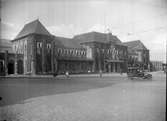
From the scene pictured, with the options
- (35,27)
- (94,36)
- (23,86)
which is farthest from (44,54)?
(94,36)

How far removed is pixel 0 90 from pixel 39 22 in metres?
1.18

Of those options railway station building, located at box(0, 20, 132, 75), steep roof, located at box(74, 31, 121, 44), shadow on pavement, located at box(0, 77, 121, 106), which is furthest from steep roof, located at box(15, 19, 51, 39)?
shadow on pavement, located at box(0, 77, 121, 106)

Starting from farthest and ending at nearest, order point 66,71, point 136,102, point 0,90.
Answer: point 66,71 < point 136,102 < point 0,90

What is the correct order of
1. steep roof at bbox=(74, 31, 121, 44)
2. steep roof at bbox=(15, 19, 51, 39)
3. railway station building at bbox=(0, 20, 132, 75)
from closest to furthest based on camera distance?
steep roof at bbox=(15, 19, 51, 39)
steep roof at bbox=(74, 31, 121, 44)
railway station building at bbox=(0, 20, 132, 75)

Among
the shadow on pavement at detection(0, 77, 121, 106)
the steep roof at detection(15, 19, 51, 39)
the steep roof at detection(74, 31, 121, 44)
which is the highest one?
the steep roof at detection(15, 19, 51, 39)

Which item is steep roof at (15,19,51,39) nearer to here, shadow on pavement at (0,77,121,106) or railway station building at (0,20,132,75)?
railway station building at (0,20,132,75)

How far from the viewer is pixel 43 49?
3488 millimetres

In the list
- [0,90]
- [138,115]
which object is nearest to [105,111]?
[138,115]

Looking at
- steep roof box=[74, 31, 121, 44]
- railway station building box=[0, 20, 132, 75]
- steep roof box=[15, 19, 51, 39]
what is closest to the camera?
steep roof box=[15, 19, 51, 39]

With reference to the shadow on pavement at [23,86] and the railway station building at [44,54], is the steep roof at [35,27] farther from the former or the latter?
the shadow on pavement at [23,86]

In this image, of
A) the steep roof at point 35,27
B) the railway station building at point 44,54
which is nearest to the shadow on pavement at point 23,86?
the railway station building at point 44,54

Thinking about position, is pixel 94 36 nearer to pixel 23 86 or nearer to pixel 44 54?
pixel 44 54

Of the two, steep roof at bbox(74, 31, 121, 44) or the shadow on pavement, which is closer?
the shadow on pavement

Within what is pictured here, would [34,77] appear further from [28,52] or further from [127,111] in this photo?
[127,111]
